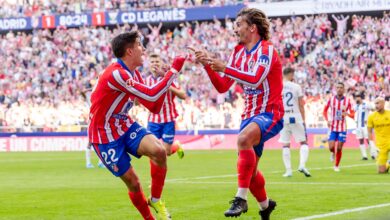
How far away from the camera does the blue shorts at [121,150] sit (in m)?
10.0

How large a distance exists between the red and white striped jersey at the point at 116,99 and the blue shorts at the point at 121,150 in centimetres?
6

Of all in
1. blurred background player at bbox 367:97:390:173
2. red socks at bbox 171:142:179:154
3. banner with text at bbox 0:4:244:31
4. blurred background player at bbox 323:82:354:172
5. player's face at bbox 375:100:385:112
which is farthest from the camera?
banner with text at bbox 0:4:244:31

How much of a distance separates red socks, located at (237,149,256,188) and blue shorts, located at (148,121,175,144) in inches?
361

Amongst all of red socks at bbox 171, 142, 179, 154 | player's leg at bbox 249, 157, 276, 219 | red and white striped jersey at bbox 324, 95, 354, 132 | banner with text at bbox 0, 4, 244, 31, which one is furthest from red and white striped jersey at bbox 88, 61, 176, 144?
banner with text at bbox 0, 4, 244, 31

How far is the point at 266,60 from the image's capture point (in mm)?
10281

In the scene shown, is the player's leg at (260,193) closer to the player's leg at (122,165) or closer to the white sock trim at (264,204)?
the white sock trim at (264,204)

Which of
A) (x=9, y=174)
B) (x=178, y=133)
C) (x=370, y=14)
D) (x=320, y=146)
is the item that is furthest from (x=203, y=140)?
(x=9, y=174)

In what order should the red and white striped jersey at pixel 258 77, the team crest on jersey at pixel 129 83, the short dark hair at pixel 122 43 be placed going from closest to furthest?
the team crest on jersey at pixel 129 83 → the red and white striped jersey at pixel 258 77 → the short dark hair at pixel 122 43

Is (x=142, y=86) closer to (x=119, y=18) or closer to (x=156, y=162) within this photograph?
(x=156, y=162)

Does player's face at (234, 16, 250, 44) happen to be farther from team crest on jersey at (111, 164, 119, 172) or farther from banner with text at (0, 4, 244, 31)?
banner with text at (0, 4, 244, 31)

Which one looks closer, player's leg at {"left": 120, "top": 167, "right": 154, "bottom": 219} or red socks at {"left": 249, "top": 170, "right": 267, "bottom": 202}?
player's leg at {"left": 120, "top": 167, "right": 154, "bottom": 219}

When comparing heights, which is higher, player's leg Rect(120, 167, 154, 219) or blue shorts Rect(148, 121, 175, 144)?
player's leg Rect(120, 167, 154, 219)

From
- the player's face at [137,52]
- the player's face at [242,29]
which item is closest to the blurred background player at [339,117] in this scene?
the player's face at [242,29]

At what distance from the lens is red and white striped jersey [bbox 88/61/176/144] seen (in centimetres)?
998
